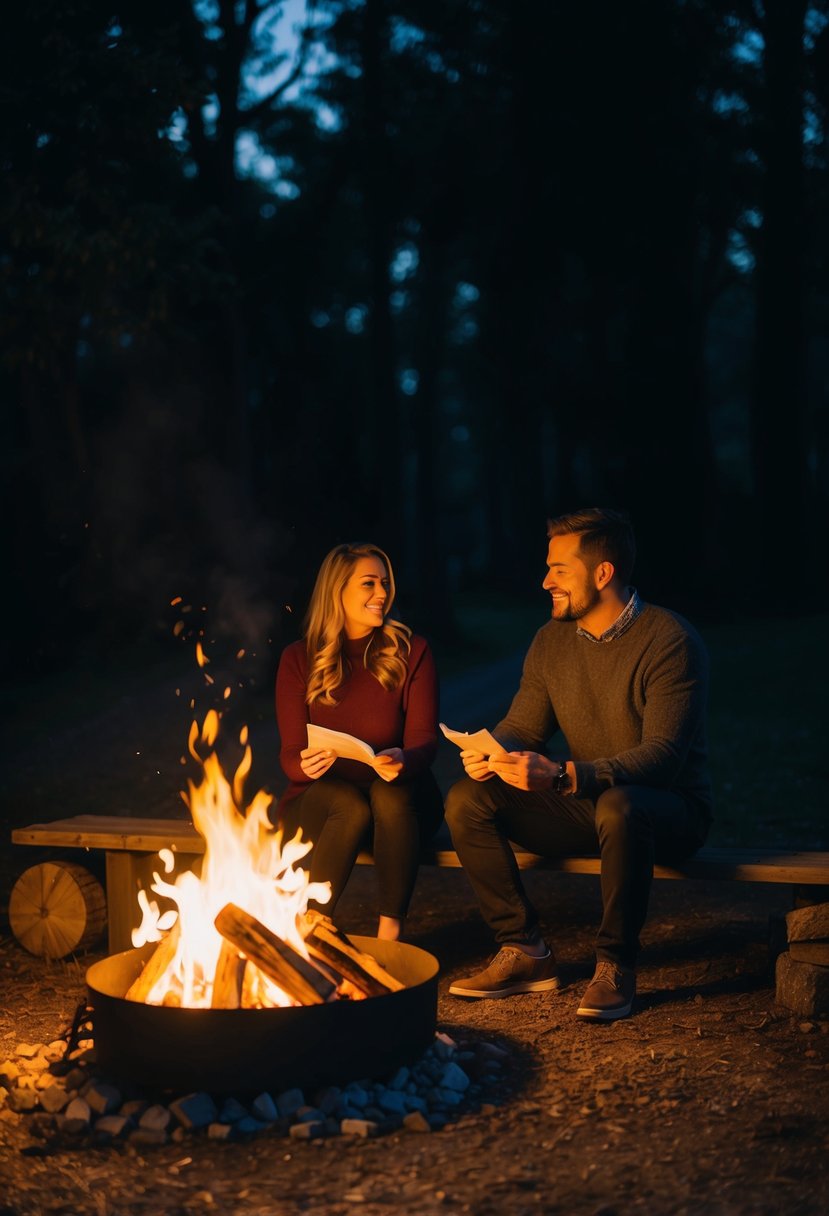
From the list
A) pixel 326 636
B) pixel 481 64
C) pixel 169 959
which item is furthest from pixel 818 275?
pixel 169 959

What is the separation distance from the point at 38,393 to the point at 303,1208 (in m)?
19.4

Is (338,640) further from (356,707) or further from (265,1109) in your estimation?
(265,1109)

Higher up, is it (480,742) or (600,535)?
(600,535)

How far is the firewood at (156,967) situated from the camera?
4762mm

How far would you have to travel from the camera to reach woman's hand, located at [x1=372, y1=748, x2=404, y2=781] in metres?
5.65

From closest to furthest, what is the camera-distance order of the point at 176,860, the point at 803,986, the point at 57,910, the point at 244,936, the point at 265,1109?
the point at 265,1109 → the point at 244,936 → the point at 803,986 → the point at 57,910 → the point at 176,860

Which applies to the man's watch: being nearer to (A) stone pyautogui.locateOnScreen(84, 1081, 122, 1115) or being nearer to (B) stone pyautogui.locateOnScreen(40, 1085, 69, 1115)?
(A) stone pyautogui.locateOnScreen(84, 1081, 122, 1115)

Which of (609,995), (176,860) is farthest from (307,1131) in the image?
(176,860)

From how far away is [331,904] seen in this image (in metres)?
5.73

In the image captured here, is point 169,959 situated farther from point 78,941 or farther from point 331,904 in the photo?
point 78,941

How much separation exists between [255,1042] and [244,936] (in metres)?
0.34

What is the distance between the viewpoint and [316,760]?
229 inches

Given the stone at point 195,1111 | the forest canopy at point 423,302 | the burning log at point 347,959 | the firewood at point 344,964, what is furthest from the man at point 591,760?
the forest canopy at point 423,302

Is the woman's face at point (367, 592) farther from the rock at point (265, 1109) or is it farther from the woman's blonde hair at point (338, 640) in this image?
the rock at point (265, 1109)
